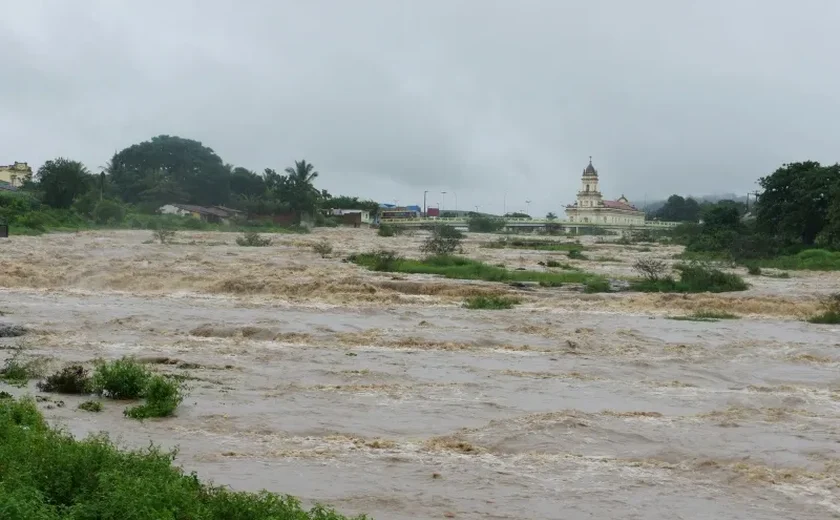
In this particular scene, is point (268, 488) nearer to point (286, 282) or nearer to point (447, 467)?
point (447, 467)

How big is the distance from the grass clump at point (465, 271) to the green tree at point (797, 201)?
80.7 ft

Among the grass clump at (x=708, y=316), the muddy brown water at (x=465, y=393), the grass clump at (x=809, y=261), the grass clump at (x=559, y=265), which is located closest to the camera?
the muddy brown water at (x=465, y=393)

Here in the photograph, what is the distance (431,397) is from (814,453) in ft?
17.6

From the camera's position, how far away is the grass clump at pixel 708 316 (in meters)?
26.1

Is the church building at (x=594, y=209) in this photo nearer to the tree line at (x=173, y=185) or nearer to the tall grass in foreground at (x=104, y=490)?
the tree line at (x=173, y=185)

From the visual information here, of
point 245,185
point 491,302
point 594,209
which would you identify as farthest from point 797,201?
point 594,209

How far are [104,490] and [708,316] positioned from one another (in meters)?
23.0

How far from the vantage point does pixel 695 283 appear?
33.1 metres

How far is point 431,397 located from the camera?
45.1 ft

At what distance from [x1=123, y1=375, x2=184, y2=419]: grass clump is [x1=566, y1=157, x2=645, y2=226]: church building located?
140 m

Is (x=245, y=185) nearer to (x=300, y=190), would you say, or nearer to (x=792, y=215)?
(x=300, y=190)

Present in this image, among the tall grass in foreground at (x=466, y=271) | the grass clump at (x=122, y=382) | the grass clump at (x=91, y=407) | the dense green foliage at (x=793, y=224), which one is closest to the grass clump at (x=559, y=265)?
the tall grass in foreground at (x=466, y=271)

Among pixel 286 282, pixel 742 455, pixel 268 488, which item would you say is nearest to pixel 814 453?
pixel 742 455

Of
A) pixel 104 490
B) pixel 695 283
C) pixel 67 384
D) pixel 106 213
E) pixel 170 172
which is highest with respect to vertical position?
pixel 170 172
